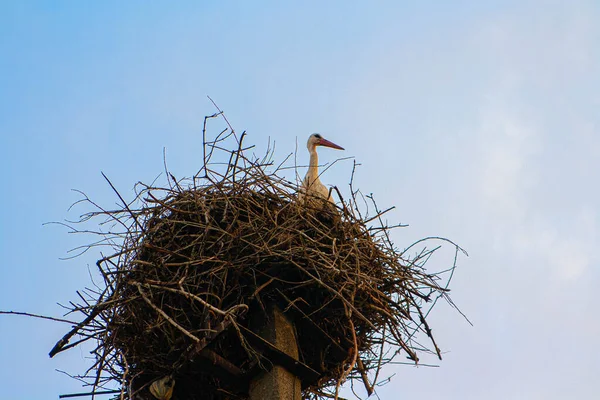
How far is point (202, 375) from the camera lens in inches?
166

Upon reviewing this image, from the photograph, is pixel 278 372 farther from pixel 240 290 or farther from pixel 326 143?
pixel 326 143

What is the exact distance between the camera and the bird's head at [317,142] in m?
7.71

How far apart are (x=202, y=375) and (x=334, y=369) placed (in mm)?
835

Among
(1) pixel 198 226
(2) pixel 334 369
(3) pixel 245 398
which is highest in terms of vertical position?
(1) pixel 198 226

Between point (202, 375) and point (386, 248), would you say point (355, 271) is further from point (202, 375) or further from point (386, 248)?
point (202, 375)

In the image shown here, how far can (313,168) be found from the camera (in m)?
6.68

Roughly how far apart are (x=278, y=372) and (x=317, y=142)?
410 centimetres

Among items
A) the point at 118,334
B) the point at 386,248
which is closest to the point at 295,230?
the point at 386,248

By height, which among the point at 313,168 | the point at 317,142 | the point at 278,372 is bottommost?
the point at 278,372

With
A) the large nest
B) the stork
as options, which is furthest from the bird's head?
the large nest

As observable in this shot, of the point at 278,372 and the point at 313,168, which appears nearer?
the point at 278,372

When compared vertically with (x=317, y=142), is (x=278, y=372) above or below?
below

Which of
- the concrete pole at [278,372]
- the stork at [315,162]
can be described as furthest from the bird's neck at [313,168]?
the concrete pole at [278,372]

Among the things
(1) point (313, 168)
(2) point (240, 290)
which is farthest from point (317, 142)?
(2) point (240, 290)
